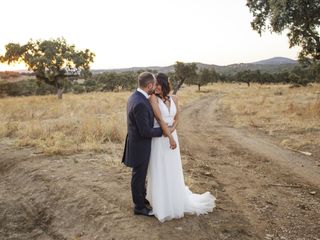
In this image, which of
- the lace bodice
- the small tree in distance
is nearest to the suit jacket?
the lace bodice

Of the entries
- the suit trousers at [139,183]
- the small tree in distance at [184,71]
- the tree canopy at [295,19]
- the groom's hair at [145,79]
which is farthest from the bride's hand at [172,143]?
the small tree in distance at [184,71]

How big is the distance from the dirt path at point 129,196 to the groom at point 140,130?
0.75 metres

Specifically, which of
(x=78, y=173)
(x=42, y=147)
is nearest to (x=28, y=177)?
(x=78, y=173)

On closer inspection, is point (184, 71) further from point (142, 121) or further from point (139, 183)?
point (142, 121)

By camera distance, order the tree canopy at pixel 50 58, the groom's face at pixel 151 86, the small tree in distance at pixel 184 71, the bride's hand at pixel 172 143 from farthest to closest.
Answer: the small tree in distance at pixel 184 71 → the tree canopy at pixel 50 58 → the bride's hand at pixel 172 143 → the groom's face at pixel 151 86

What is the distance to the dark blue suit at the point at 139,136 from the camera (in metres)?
4.87

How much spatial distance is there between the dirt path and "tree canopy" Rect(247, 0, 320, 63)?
21.3 feet

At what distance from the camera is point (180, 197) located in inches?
209

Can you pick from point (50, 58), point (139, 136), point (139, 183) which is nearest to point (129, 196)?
point (139, 183)

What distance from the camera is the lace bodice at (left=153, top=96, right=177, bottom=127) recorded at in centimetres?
518

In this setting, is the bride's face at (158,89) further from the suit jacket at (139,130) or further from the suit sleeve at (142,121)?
the suit sleeve at (142,121)

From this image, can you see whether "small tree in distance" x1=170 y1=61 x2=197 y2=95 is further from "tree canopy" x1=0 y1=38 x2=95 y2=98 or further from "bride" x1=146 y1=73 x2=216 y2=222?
"bride" x1=146 y1=73 x2=216 y2=222

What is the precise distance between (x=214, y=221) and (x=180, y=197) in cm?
63

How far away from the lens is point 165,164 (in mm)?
5176
